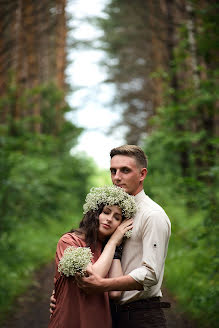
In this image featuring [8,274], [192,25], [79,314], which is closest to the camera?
[79,314]

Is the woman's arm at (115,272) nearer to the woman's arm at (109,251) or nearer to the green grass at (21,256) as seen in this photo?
the woman's arm at (109,251)

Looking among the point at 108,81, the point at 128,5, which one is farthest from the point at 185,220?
the point at 108,81

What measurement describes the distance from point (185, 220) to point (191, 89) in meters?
5.20

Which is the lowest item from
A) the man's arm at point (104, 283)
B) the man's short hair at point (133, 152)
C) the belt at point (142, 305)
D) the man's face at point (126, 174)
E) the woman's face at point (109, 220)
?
the belt at point (142, 305)

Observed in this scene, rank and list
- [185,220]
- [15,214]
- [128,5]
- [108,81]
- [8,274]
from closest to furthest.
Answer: [8,274], [15,214], [185,220], [128,5], [108,81]

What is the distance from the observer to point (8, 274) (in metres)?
8.84

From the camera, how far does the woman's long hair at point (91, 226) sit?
3.52m

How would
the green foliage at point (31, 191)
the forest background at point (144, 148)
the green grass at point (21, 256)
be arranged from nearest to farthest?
the forest background at point (144, 148) → the green grass at point (21, 256) → the green foliage at point (31, 191)

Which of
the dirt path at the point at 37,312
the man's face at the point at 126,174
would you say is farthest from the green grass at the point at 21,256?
the man's face at the point at 126,174

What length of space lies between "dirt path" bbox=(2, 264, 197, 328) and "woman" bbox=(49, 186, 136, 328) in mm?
3675

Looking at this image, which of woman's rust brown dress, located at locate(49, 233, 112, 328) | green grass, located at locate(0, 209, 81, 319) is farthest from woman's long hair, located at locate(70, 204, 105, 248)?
green grass, located at locate(0, 209, 81, 319)

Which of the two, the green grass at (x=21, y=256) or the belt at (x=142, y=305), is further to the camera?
the green grass at (x=21, y=256)

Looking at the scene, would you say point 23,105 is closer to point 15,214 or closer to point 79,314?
point 15,214

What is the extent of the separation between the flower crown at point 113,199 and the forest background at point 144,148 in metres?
3.05
